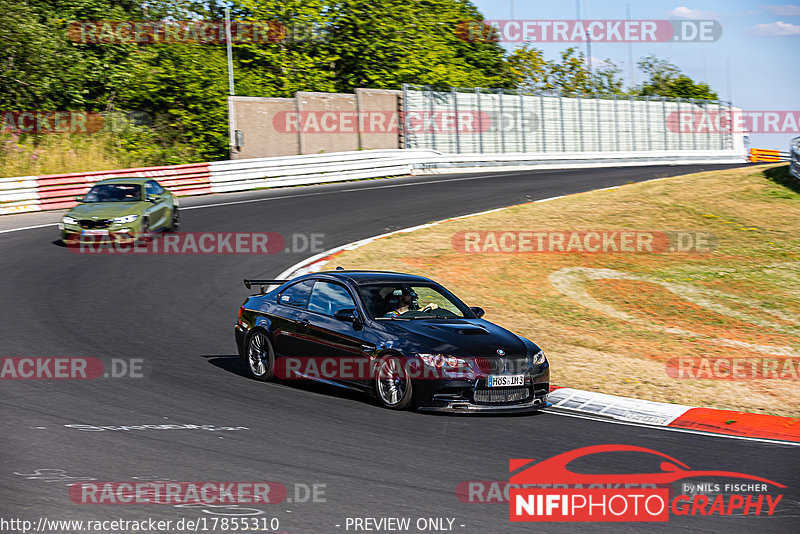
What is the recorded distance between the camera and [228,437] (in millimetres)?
7707

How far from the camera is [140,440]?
24.6 feet

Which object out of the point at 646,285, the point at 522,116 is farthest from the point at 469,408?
the point at 522,116

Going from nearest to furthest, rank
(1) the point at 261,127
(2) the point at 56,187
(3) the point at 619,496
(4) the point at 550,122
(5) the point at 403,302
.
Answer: (3) the point at 619,496
(5) the point at 403,302
(2) the point at 56,187
(1) the point at 261,127
(4) the point at 550,122

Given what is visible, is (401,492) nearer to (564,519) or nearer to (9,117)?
(564,519)

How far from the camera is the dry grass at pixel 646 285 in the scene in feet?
37.0

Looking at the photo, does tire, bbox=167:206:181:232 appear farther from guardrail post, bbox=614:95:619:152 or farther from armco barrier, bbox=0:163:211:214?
guardrail post, bbox=614:95:619:152

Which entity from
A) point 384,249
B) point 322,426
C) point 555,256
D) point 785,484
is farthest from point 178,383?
point 555,256

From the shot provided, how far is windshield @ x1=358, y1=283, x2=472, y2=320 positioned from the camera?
32.2ft

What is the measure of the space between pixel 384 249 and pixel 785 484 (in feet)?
42.7

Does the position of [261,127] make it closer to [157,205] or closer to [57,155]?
[57,155]

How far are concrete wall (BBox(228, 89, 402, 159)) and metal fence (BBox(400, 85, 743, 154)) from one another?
3.87 feet

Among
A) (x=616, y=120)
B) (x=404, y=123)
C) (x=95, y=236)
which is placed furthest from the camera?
(x=616, y=120)

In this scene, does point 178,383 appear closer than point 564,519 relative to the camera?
No

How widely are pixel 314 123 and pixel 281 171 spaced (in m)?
5.22
